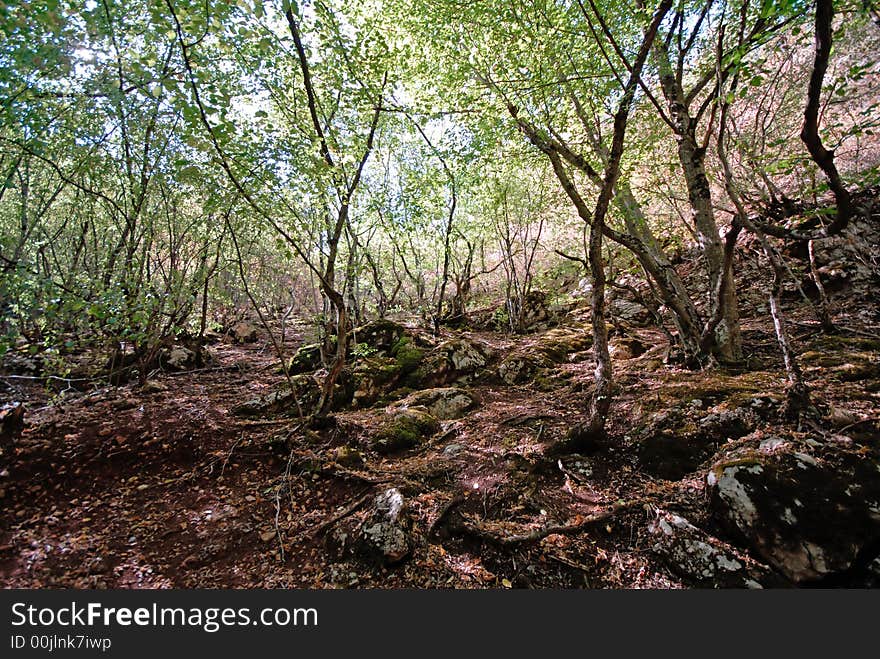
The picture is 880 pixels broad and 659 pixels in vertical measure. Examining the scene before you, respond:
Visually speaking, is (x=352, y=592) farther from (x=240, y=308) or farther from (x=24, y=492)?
(x=240, y=308)

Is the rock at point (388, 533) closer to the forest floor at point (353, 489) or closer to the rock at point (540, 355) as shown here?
the forest floor at point (353, 489)

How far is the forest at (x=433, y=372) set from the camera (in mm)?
3471

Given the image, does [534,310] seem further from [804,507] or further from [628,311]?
[804,507]

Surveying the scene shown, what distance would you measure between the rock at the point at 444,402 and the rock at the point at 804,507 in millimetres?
4303

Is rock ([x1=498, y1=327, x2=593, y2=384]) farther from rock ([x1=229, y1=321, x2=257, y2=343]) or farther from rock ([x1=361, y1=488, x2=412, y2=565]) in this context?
rock ([x1=229, y1=321, x2=257, y2=343])

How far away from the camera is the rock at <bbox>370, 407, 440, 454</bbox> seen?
5.91 m

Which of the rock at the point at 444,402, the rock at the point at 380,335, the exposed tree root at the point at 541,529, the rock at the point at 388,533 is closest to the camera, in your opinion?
the rock at the point at 388,533

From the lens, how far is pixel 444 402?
742 centimetres

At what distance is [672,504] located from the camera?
12.5ft

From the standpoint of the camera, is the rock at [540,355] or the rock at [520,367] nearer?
the rock at [520,367]

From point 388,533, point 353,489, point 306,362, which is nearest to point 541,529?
point 388,533

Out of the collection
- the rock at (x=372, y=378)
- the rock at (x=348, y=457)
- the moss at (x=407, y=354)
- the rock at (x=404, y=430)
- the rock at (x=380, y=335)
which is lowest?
the rock at (x=348, y=457)

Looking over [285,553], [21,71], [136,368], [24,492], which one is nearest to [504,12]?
[21,71]

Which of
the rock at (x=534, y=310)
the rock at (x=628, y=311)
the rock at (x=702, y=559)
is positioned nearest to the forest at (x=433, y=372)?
the rock at (x=702, y=559)
